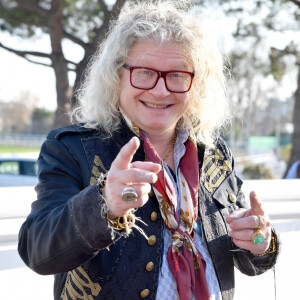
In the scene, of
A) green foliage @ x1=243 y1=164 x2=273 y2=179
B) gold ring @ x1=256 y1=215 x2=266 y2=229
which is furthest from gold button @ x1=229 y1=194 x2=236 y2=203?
green foliage @ x1=243 y1=164 x2=273 y2=179

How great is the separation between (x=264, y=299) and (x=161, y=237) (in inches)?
43.4

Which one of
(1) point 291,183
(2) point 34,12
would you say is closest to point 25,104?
(2) point 34,12

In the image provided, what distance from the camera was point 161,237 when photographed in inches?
65.9

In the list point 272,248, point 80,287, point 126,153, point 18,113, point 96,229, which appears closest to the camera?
point 126,153

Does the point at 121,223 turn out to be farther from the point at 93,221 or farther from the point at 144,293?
the point at 144,293

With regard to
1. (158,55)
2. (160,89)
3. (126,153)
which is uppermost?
(158,55)

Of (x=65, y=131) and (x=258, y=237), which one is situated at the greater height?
(x=65, y=131)

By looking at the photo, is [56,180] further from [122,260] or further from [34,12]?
[34,12]

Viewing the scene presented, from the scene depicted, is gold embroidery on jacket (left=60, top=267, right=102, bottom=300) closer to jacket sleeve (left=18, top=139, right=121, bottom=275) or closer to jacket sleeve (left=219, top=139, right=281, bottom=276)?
jacket sleeve (left=18, top=139, right=121, bottom=275)

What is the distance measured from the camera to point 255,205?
64.5 inches

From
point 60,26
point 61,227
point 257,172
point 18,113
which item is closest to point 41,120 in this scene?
point 18,113

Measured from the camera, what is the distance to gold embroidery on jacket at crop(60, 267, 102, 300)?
1566 mm

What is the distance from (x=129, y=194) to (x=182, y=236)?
21.0 inches

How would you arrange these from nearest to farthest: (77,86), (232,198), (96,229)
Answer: (96,229)
(232,198)
(77,86)
